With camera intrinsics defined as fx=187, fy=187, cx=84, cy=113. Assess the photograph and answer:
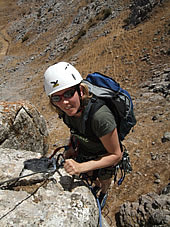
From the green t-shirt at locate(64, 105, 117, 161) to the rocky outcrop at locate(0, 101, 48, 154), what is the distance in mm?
1963

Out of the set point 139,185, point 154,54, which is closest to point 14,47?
point 154,54

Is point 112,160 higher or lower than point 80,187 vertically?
higher

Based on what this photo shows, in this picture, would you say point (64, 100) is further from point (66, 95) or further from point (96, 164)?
point (96, 164)

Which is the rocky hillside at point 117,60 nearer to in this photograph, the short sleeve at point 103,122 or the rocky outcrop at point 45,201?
the rocky outcrop at point 45,201

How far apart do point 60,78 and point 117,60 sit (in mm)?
11773

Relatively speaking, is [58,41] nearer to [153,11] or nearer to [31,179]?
[153,11]

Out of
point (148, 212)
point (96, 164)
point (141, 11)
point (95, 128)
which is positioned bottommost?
point (141, 11)

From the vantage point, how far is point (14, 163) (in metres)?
2.80

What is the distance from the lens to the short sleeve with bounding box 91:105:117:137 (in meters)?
2.03

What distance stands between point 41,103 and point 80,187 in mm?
10465

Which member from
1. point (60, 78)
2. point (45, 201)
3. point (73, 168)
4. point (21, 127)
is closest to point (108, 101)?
point (60, 78)

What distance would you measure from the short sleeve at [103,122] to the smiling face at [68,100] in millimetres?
260

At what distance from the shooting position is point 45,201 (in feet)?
7.38

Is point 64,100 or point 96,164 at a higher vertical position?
point 64,100
